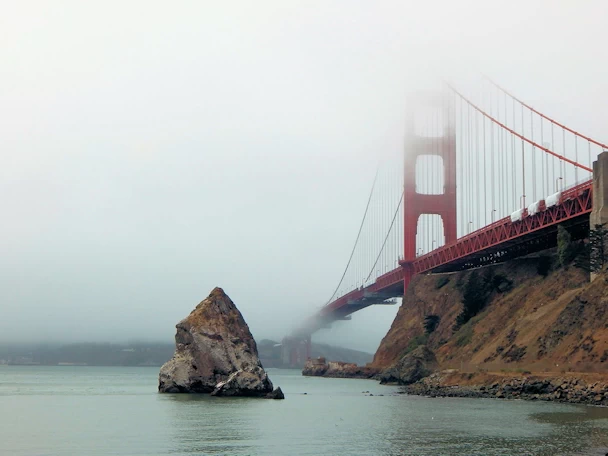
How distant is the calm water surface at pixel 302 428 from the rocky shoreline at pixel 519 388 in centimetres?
250

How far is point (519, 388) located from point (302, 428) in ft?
89.7

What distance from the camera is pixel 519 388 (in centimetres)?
6725

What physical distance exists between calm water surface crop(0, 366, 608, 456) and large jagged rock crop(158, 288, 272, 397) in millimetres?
1148

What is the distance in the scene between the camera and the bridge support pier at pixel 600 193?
75.0 meters

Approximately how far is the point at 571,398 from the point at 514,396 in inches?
280

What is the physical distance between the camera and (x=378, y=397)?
75188mm

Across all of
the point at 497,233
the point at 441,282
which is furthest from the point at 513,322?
the point at 441,282

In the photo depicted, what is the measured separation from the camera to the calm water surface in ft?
121

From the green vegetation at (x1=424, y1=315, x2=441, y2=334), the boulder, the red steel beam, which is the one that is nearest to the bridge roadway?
the red steel beam

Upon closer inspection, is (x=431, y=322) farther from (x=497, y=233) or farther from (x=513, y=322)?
(x=513, y=322)

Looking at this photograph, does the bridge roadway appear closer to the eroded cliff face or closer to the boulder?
the eroded cliff face

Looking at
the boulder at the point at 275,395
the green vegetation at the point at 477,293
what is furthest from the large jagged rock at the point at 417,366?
the boulder at the point at 275,395

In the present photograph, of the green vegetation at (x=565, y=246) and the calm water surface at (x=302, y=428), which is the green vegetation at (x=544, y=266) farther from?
the calm water surface at (x=302, y=428)

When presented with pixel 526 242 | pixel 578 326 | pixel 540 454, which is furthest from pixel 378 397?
pixel 540 454
